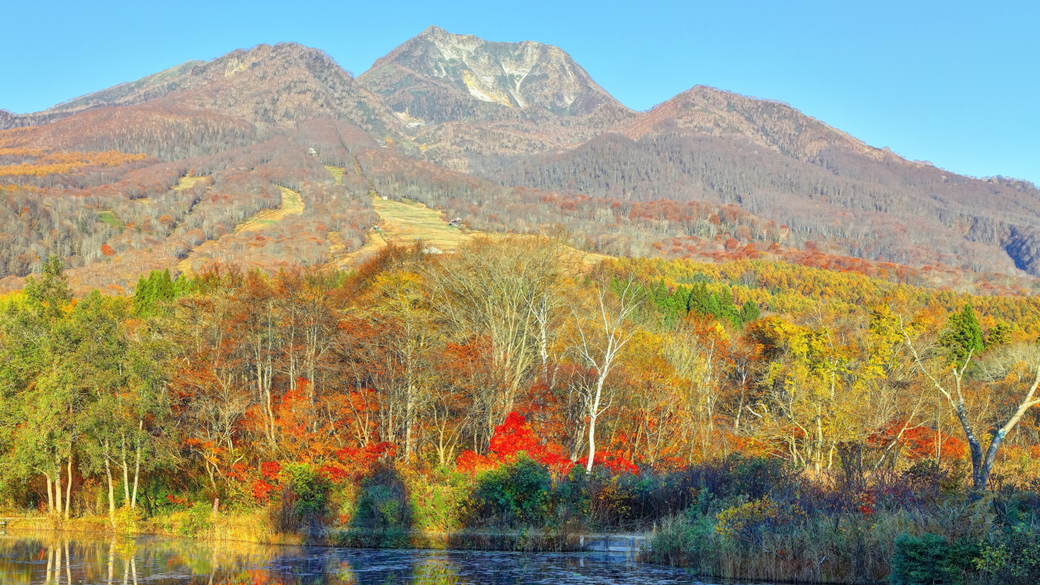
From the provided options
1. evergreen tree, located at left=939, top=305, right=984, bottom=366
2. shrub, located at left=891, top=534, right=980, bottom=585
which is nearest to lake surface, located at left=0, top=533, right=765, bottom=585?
shrub, located at left=891, top=534, right=980, bottom=585

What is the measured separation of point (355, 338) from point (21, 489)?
18.0m

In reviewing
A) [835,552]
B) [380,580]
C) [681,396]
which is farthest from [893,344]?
[380,580]

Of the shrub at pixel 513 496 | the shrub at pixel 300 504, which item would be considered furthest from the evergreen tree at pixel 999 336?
the shrub at pixel 300 504

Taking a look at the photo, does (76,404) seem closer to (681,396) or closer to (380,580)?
(380,580)

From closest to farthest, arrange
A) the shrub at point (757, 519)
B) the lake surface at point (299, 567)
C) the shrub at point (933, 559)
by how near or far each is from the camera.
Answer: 1. the shrub at point (933, 559)
2. the shrub at point (757, 519)
3. the lake surface at point (299, 567)

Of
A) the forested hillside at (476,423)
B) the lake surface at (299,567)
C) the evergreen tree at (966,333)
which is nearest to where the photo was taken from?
the lake surface at (299,567)

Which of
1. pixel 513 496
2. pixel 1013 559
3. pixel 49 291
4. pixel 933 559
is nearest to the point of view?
pixel 1013 559

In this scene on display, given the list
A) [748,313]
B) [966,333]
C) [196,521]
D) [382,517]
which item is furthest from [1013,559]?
[748,313]

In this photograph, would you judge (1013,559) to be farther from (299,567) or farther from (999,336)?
(999,336)

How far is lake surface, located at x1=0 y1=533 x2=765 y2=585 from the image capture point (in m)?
21.9

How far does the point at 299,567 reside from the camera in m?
24.7

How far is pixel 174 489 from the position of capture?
42.9 m

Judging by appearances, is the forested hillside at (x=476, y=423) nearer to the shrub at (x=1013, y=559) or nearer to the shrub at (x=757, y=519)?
the shrub at (x=757, y=519)

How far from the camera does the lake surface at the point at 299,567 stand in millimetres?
21859
